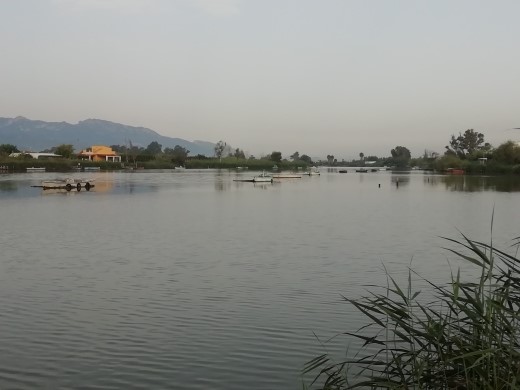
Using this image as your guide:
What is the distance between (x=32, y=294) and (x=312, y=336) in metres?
7.80

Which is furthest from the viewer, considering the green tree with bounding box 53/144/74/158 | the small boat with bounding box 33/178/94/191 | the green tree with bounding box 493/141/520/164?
the green tree with bounding box 53/144/74/158

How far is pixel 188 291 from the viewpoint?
15.4 metres

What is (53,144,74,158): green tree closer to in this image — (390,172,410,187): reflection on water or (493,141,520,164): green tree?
(390,172,410,187): reflection on water

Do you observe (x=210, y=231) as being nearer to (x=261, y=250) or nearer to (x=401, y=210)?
(x=261, y=250)

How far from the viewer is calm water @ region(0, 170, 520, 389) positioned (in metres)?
9.69

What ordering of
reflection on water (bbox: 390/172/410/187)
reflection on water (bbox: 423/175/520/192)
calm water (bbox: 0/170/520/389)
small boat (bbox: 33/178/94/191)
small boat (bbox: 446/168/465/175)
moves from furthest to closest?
small boat (bbox: 446/168/465/175) < reflection on water (bbox: 390/172/410/187) < reflection on water (bbox: 423/175/520/192) < small boat (bbox: 33/178/94/191) < calm water (bbox: 0/170/520/389)

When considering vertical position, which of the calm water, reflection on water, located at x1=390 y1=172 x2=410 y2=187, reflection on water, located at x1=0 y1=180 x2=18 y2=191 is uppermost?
reflection on water, located at x1=0 y1=180 x2=18 y2=191

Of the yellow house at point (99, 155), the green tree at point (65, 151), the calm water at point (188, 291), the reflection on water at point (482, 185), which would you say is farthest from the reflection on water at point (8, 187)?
the yellow house at point (99, 155)

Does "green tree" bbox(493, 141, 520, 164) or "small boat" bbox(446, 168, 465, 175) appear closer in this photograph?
"green tree" bbox(493, 141, 520, 164)

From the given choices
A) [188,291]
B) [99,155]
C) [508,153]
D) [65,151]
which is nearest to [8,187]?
[188,291]

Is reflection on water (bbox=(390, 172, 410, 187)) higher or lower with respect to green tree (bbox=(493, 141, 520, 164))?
lower

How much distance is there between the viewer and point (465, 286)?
645 centimetres

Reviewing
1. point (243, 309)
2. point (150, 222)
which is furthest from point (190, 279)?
point (150, 222)

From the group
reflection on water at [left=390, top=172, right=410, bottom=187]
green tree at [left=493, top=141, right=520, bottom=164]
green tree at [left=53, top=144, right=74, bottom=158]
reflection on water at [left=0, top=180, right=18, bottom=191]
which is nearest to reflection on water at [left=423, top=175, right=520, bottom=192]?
reflection on water at [left=390, top=172, right=410, bottom=187]
